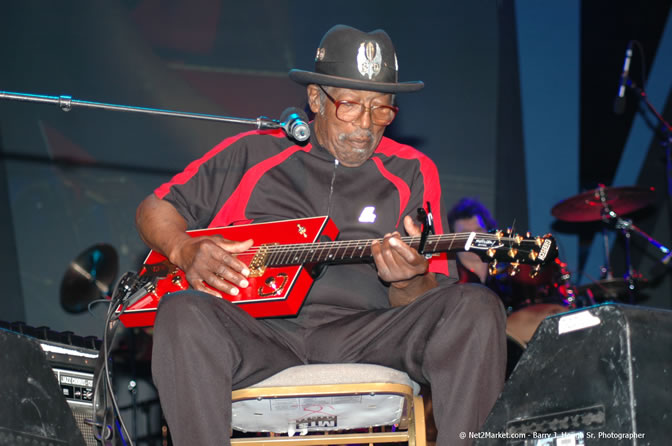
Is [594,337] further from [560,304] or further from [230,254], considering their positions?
[560,304]

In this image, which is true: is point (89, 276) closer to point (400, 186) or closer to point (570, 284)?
point (400, 186)

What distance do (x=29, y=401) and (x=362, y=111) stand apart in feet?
5.17

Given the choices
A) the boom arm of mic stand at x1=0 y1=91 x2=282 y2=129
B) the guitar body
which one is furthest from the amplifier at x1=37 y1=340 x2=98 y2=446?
the boom arm of mic stand at x1=0 y1=91 x2=282 y2=129

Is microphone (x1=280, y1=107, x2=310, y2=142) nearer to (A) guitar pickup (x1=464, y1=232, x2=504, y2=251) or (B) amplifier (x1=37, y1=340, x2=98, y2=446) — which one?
(A) guitar pickup (x1=464, y1=232, x2=504, y2=251)

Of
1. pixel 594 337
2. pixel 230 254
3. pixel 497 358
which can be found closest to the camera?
pixel 594 337

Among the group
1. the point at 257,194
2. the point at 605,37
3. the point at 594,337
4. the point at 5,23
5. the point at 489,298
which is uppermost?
the point at 605,37

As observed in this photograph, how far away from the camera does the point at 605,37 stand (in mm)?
5906

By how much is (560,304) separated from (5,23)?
4244mm

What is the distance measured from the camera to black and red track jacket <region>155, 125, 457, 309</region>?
8.79ft

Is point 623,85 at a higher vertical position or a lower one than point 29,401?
higher

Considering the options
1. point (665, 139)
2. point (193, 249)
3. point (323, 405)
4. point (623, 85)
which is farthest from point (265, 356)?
point (665, 139)

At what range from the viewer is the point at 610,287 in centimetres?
502

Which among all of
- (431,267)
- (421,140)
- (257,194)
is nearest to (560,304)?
(421,140)

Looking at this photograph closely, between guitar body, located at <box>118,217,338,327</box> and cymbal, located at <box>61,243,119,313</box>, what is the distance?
211 centimetres
